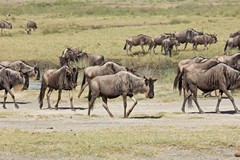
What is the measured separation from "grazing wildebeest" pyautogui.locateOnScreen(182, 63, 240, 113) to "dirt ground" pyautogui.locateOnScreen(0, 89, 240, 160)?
0.69 meters

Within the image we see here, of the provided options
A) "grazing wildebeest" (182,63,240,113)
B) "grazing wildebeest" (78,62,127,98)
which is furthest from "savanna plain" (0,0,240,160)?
"grazing wildebeest" (78,62,127,98)

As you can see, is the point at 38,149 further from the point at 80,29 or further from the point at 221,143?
the point at 80,29

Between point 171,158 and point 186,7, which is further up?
point 171,158

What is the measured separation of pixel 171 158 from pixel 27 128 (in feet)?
17.2

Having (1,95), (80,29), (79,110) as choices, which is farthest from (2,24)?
(79,110)

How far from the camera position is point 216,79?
2044 centimetres

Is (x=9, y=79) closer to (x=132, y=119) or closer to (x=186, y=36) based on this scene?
(x=132, y=119)

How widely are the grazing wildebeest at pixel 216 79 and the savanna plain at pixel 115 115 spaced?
0.72m

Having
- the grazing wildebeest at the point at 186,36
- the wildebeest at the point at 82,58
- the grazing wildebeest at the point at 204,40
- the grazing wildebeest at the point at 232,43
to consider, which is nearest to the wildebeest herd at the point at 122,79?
the wildebeest at the point at 82,58

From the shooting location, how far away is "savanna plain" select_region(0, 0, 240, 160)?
12852mm

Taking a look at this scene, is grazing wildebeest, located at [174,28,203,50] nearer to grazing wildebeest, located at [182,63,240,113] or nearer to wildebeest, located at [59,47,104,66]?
wildebeest, located at [59,47,104,66]

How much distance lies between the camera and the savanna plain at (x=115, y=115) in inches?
506

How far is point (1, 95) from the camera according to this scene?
89.2 feet

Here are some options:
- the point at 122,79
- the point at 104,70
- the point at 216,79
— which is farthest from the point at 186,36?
the point at 122,79
